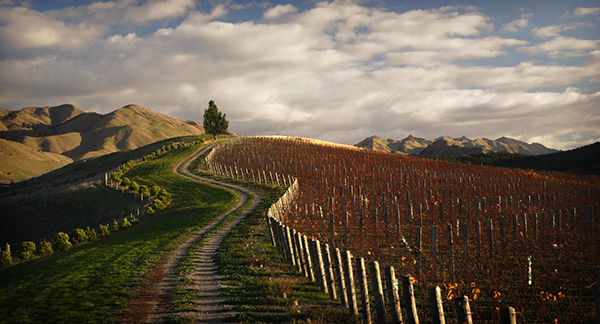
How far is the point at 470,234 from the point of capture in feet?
59.1

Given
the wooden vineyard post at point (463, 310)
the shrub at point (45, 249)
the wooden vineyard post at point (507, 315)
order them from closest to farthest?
the wooden vineyard post at point (507, 315) → the wooden vineyard post at point (463, 310) → the shrub at point (45, 249)

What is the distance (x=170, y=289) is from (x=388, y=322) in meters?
6.55

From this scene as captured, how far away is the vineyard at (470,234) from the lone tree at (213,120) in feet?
112

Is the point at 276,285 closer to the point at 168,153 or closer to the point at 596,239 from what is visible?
the point at 596,239

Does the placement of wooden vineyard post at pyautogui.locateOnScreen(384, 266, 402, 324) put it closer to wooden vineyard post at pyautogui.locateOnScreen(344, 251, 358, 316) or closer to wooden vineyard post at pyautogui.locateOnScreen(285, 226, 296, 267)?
wooden vineyard post at pyautogui.locateOnScreen(344, 251, 358, 316)

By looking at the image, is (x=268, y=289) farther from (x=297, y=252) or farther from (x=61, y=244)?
(x=61, y=244)

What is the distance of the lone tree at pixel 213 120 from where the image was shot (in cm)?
7856

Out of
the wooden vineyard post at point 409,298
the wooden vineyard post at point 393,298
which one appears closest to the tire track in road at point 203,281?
the wooden vineyard post at point 393,298

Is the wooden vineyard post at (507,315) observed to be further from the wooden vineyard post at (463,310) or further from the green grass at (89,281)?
the green grass at (89,281)

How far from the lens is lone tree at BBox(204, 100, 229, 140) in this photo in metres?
78.6

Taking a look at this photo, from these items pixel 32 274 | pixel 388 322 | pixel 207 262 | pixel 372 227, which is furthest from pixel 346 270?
pixel 32 274

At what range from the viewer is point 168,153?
219 feet

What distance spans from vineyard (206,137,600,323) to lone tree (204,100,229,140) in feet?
112

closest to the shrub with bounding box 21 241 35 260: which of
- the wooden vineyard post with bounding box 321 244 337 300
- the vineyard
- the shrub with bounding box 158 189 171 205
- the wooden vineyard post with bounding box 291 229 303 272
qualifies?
the shrub with bounding box 158 189 171 205
